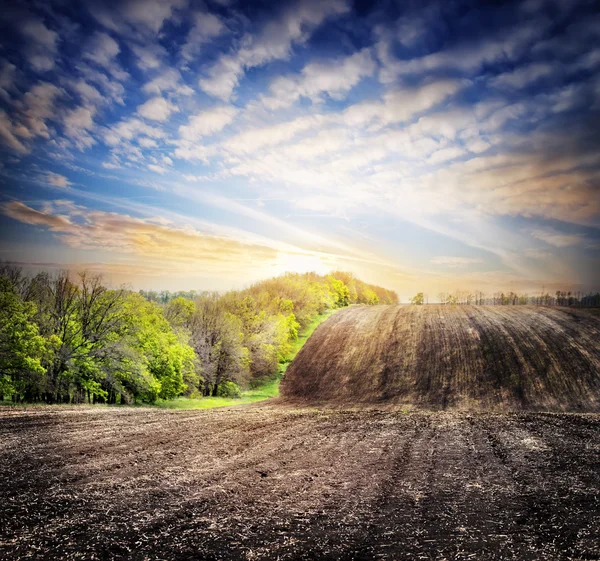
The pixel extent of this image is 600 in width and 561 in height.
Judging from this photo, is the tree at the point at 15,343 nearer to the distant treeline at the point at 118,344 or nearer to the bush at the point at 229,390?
the distant treeline at the point at 118,344

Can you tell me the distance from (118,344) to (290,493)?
85.5ft

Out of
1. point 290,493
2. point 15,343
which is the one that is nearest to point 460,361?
point 290,493

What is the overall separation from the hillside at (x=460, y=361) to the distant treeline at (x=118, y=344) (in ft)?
21.1

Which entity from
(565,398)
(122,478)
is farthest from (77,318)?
(565,398)

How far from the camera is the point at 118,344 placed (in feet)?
112

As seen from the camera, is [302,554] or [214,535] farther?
[214,535]

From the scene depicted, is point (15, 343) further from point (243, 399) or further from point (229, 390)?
point (229, 390)

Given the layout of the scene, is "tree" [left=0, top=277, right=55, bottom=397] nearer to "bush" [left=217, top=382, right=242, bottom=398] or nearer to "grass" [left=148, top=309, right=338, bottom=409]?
"grass" [left=148, top=309, right=338, bottom=409]

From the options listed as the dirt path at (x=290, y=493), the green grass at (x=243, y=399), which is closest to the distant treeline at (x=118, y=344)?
the green grass at (x=243, y=399)

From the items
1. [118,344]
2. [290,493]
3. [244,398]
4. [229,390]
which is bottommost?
[244,398]

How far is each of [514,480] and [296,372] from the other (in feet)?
113

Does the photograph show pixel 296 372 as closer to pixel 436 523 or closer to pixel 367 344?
pixel 367 344

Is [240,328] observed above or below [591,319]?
below

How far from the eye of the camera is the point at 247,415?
92.5 ft
